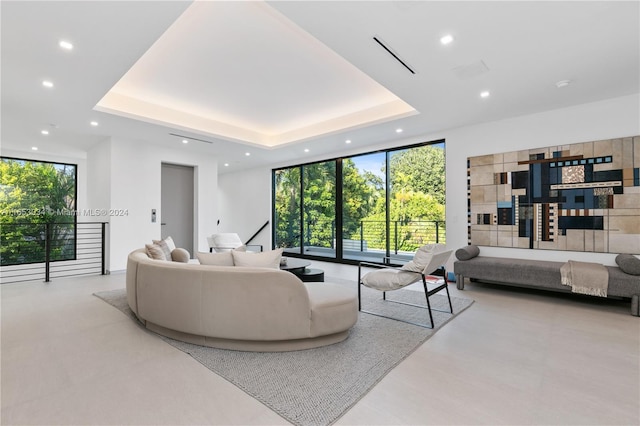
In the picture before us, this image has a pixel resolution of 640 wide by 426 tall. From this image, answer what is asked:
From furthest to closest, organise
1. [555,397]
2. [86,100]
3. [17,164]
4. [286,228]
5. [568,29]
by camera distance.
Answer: [286,228], [17,164], [86,100], [568,29], [555,397]

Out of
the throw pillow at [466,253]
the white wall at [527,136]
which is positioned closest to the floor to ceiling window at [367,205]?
the white wall at [527,136]

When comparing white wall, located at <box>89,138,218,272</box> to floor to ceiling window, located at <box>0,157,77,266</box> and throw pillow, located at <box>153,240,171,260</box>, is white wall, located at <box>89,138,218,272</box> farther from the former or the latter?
throw pillow, located at <box>153,240,171,260</box>

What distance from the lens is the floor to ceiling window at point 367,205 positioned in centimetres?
656

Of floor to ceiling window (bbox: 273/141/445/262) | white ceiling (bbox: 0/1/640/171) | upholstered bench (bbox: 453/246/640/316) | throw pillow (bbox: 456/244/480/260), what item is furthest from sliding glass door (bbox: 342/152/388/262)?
upholstered bench (bbox: 453/246/640/316)

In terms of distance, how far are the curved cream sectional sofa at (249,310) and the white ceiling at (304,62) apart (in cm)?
209

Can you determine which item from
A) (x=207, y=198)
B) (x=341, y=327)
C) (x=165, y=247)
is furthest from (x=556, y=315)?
(x=207, y=198)

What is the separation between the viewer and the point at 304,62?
3.72 m

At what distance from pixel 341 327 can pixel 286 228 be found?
19.6 ft

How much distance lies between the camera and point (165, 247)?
13.4 ft

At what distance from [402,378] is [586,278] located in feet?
10.1

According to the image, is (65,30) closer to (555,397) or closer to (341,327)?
(341,327)

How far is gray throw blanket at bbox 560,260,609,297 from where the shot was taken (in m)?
3.53

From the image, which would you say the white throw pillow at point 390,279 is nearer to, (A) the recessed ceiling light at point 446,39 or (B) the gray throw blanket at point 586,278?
(B) the gray throw blanket at point 586,278

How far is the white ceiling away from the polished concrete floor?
2.67 meters
